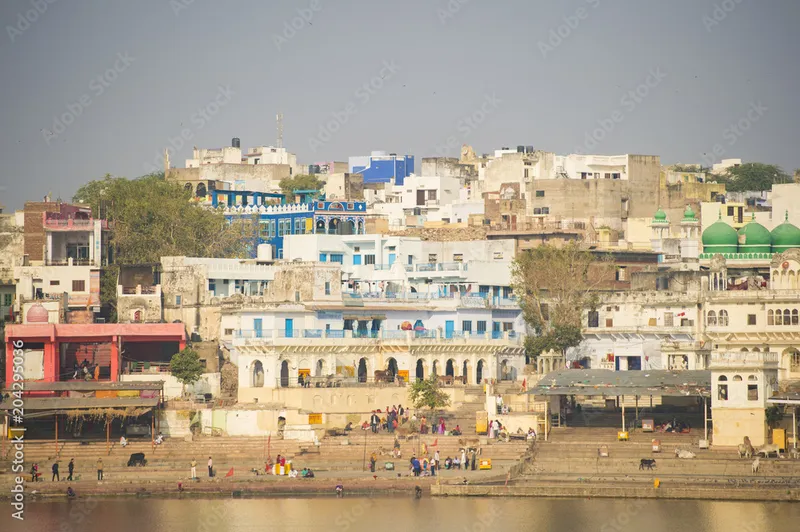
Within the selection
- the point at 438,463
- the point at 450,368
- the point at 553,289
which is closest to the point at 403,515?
the point at 438,463

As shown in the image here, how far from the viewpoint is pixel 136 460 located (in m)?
56.5

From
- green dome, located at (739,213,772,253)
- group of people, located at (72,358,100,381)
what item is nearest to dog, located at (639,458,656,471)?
group of people, located at (72,358,100,381)

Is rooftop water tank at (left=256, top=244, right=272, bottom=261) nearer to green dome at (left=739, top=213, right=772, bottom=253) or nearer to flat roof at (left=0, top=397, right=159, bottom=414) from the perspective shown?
flat roof at (left=0, top=397, right=159, bottom=414)

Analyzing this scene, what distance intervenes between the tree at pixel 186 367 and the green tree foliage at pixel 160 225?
11.0 metres

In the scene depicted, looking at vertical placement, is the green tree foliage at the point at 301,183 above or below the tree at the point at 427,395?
above

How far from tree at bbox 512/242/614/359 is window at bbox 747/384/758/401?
1383 cm

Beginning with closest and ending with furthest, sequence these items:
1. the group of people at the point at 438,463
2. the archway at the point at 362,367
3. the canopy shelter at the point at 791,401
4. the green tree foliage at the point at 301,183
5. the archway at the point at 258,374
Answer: the canopy shelter at the point at 791,401 → the group of people at the point at 438,463 → the archway at the point at 258,374 → the archway at the point at 362,367 → the green tree foliage at the point at 301,183

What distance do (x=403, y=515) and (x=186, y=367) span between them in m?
16.0

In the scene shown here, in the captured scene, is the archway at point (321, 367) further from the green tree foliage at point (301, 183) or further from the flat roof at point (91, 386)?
the green tree foliage at point (301, 183)

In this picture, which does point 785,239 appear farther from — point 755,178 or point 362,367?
point 755,178

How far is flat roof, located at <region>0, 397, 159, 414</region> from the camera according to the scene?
5822cm

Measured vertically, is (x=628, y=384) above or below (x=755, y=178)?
below

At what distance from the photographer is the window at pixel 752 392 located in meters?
55.0

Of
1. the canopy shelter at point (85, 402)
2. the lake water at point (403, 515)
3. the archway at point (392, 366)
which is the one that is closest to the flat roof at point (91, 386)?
the canopy shelter at point (85, 402)
